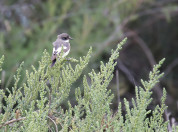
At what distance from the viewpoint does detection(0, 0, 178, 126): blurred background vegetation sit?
8930mm

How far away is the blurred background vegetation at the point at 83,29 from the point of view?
8.93m

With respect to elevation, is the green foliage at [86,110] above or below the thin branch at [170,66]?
below

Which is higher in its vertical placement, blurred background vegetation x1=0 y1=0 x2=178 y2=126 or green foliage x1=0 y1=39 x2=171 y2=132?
blurred background vegetation x1=0 y1=0 x2=178 y2=126

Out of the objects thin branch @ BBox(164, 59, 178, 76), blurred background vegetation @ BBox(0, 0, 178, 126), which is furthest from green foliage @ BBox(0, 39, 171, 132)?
thin branch @ BBox(164, 59, 178, 76)

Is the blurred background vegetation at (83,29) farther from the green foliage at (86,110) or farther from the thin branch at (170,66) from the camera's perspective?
the green foliage at (86,110)

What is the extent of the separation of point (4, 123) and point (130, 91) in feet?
26.9

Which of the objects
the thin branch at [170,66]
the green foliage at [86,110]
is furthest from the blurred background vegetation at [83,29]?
the green foliage at [86,110]

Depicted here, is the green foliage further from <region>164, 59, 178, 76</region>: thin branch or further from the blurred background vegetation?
<region>164, 59, 178, 76</region>: thin branch

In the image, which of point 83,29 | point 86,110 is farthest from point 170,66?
point 86,110

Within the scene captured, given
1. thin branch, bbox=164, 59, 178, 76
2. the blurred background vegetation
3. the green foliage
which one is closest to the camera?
the green foliage

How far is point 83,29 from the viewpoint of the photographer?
29.8ft

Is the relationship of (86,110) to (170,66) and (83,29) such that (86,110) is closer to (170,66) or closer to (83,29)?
(83,29)

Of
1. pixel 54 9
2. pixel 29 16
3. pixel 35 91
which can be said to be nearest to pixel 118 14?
pixel 54 9

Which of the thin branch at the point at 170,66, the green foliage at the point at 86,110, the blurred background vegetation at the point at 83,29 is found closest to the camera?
the green foliage at the point at 86,110
